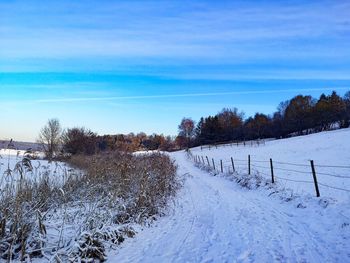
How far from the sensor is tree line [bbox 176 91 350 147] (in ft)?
278

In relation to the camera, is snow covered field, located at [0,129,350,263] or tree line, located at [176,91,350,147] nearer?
snow covered field, located at [0,129,350,263]

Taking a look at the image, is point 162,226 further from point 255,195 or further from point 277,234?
point 255,195

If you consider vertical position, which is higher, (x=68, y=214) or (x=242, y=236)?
(x=68, y=214)

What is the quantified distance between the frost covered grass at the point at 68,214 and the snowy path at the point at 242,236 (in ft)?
1.58

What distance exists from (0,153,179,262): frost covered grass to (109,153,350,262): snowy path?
1.58 ft

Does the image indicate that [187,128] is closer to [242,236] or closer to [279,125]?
[279,125]

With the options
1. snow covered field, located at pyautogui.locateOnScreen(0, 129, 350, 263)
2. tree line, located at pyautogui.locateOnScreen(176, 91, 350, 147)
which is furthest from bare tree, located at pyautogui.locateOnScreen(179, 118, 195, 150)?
snow covered field, located at pyautogui.locateOnScreen(0, 129, 350, 263)

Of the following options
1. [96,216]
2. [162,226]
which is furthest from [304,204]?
[96,216]

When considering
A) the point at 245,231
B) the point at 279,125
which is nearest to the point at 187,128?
the point at 279,125

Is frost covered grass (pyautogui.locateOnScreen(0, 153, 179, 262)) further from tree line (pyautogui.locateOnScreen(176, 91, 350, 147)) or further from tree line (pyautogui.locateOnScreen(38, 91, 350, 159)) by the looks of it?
tree line (pyautogui.locateOnScreen(176, 91, 350, 147))

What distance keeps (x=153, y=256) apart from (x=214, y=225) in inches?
110

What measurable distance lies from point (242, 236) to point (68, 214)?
3.96 meters

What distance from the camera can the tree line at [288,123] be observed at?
84.6m

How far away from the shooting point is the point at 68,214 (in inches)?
283
